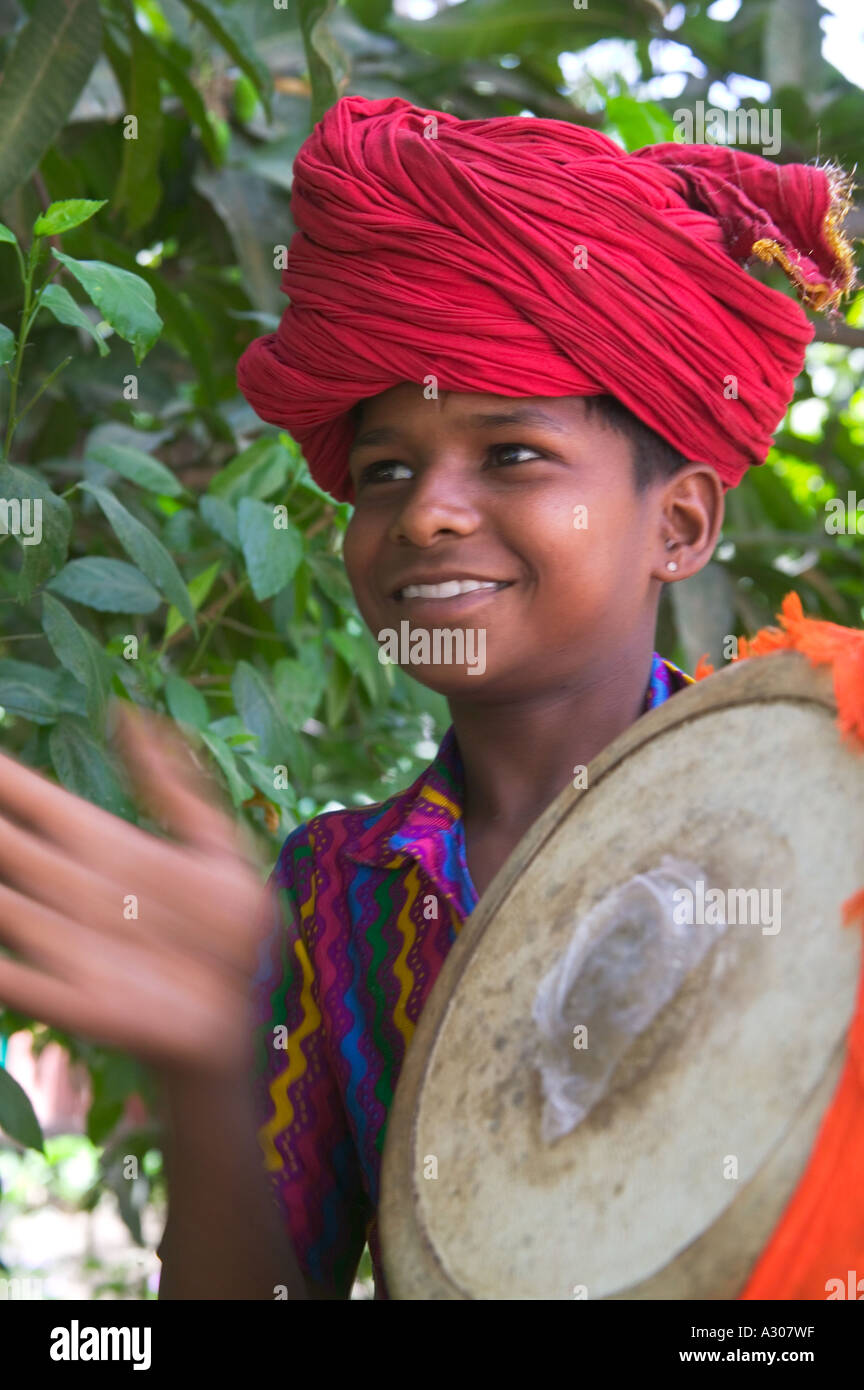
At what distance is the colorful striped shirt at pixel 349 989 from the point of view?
138 cm

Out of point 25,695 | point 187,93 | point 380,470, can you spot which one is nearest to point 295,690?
point 25,695

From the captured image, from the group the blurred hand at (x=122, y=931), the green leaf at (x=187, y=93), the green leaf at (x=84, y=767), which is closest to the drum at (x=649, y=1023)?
the blurred hand at (x=122, y=931)

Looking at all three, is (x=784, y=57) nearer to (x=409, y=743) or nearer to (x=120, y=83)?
(x=120, y=83)

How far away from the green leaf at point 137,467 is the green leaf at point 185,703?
257mm

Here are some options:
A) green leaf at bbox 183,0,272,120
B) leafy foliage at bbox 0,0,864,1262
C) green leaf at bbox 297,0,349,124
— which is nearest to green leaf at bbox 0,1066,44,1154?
leafy foliage at bbox 0,0,864,1262

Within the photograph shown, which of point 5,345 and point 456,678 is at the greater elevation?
point 5,345

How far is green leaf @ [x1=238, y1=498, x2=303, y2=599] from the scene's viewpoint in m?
1.83

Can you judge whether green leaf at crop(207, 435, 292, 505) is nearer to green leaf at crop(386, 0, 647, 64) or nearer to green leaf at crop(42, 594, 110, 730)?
green leaf at crop(42, 594, 110, 730)

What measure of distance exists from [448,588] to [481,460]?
121 millimetres

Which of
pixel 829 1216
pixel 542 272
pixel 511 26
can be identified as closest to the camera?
pixel 829 1216

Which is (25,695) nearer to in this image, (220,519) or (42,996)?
(220,519)

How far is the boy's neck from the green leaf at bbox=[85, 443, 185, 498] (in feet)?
2.02

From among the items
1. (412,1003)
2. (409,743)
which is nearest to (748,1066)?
(412,1003)

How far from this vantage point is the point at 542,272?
1.31 m
